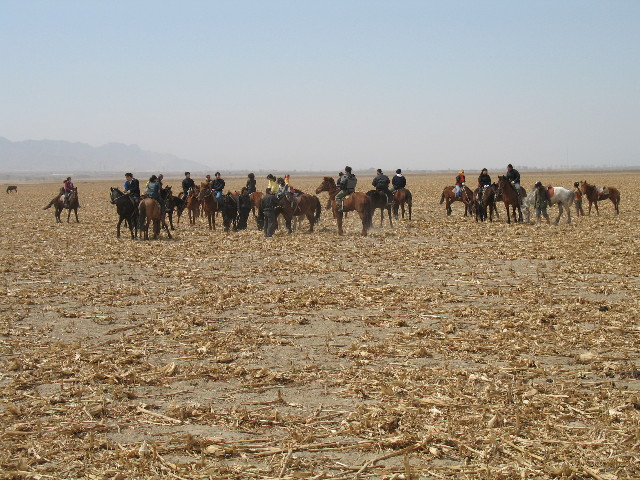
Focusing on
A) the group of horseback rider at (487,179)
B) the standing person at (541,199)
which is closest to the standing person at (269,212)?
the group of horseback rider at (487,179)

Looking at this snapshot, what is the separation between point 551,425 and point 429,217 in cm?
2478

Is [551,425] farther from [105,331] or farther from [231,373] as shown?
[105,331]

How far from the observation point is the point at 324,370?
820cm

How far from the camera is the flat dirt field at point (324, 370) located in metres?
5.81

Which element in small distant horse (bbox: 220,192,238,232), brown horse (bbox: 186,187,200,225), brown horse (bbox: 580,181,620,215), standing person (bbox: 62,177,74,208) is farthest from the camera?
standing person (bbox: 62,177,74,208)

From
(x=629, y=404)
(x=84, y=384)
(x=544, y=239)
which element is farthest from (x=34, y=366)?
(x=544, y=239)

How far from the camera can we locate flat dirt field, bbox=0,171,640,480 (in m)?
5.81

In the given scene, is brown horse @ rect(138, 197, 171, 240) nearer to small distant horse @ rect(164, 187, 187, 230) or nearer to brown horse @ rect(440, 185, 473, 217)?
small distant horse @ rect(164, 187, 187, 230)

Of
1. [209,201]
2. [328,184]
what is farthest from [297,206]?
[209,201]

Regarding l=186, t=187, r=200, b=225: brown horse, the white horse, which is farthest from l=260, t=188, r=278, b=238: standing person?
the white horse

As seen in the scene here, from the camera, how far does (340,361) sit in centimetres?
854

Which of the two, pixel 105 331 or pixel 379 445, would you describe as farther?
pixel 105 331

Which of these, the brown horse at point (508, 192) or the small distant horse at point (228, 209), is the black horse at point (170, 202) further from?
the brown horse at point (508, 192)

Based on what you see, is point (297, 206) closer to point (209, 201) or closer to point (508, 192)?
point (209, 201)
